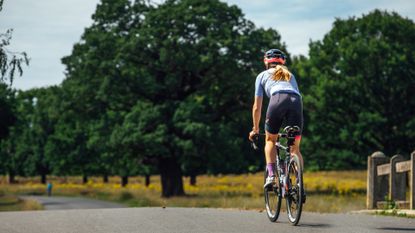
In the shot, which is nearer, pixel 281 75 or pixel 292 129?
pixel 292 129

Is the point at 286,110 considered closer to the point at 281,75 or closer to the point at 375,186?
the point at 281,75

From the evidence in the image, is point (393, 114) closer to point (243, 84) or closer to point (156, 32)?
point (243, 84)

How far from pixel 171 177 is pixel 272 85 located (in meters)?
29.2

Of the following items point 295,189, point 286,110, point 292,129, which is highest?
point 286,110

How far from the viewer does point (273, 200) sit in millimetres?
10133

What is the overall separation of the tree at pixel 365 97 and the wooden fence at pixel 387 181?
22.4 metres

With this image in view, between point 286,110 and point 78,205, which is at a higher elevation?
point 286,110

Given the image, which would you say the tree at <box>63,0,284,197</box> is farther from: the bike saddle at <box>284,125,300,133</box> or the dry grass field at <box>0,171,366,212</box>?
the bike saddle at <box>284,125,300,133</box>

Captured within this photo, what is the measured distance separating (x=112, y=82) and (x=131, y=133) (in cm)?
288

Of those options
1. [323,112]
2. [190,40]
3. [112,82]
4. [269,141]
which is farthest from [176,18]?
[269,141]

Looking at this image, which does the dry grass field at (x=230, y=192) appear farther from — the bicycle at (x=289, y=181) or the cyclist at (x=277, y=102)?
the cyclist at (x=277, y=102)

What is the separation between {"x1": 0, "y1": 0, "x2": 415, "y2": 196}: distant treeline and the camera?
117ft

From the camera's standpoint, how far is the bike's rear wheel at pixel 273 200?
9.41 meters

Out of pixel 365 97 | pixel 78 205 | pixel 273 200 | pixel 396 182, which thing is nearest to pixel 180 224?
pixel 273 200
